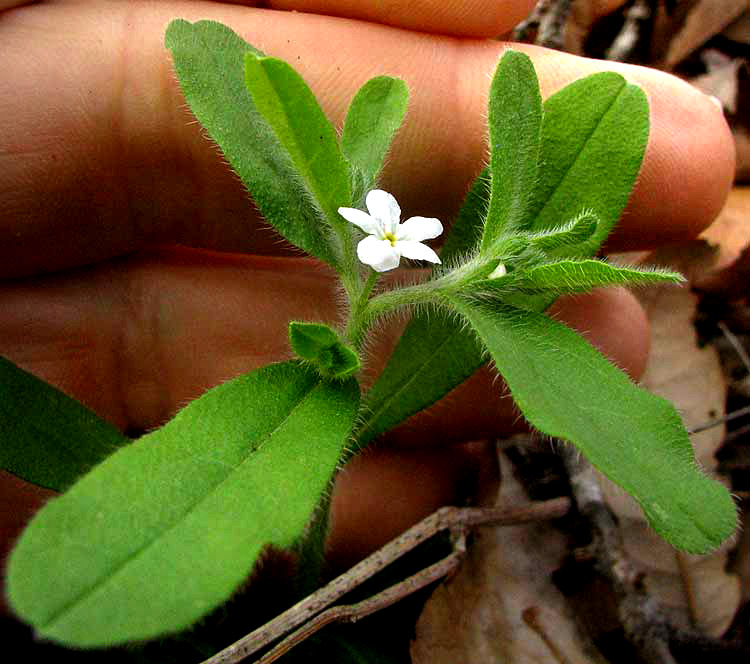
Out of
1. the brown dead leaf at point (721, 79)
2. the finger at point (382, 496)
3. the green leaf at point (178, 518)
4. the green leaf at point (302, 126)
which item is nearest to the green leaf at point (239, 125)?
the green leaf at point (302, 126)

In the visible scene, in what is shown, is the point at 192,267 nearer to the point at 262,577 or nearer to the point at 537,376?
the point at 262,577

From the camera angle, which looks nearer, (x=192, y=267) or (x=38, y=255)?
(x=38, y=255)

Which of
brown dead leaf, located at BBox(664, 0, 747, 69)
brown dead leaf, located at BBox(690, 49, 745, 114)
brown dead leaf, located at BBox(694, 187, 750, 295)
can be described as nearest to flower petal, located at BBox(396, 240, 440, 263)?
brown dead leaf, located at BBox(694, 187, 750, 295)

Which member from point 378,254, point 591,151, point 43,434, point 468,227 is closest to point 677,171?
point 591,151

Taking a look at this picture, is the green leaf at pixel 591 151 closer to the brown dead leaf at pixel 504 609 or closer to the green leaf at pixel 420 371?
the green leaf at pixel 420 371

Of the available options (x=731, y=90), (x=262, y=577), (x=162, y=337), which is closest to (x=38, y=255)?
(x=162, y=337)

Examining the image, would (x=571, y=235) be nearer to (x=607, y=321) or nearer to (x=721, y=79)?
(x=607, y=321)

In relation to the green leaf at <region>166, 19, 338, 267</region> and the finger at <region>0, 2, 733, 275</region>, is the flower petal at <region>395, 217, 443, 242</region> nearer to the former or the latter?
the green leaf at <region>166, 19, 338, 267</region>
